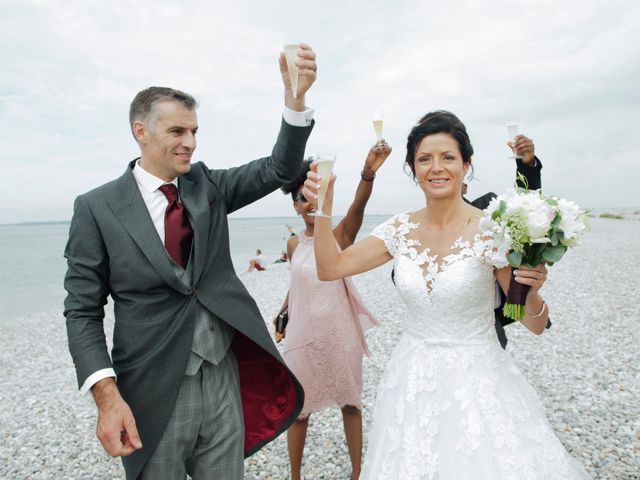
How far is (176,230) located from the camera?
266cm

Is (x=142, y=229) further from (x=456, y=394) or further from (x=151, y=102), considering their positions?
(x=456, y=394)

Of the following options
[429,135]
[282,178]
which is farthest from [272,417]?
[429,135]

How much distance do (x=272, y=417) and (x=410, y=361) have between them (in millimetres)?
960

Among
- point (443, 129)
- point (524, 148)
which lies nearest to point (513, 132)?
point (524, 148)

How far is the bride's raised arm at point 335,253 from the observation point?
2953 millimetres

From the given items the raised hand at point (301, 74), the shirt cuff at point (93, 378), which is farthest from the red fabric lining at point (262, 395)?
the raised hand at point (301, 74)

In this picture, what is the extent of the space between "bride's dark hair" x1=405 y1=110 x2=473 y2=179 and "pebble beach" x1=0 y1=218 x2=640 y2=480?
3.49m

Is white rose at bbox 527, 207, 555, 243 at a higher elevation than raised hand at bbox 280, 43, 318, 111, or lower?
lower

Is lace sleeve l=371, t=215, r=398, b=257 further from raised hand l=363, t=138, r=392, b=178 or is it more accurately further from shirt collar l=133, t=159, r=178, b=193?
shirt collar l=133, t=159, r=178, b=193

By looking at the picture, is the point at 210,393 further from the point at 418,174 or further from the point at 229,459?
the point at 418,174

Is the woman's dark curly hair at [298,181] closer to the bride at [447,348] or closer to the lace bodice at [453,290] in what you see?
the bride at [447,348]

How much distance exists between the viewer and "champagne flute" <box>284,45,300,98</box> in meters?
2.63

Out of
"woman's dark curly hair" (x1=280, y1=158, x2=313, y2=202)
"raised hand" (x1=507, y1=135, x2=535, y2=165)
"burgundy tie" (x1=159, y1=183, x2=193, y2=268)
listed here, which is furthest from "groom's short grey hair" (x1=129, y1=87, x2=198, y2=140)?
"raised hand" (x1=507, y1=135, x2=535, y2=165)

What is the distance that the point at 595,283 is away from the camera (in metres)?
16.0
